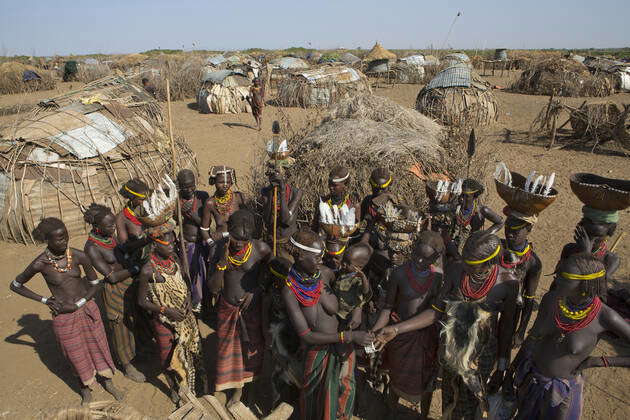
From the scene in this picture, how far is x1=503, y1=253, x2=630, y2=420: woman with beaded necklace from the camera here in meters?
2.07

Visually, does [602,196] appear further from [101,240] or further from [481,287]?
[101,240]

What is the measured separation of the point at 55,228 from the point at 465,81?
1475 centimetres

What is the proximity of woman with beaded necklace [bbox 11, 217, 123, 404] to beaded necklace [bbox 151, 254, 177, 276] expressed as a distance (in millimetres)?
648

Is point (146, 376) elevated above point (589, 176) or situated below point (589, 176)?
below

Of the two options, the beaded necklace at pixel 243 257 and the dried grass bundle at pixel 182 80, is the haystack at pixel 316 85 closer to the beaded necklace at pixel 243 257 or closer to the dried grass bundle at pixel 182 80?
the dried grass bundle at pixel 182 80

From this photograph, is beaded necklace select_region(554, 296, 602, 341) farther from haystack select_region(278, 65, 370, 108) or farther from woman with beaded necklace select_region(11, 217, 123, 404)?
haystack select_region(278, 65, 370, 108)

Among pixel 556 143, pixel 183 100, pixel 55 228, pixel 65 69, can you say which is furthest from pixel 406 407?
pixel 65 69

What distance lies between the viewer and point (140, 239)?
3645 mm

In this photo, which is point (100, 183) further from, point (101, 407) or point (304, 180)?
point (101, 407)

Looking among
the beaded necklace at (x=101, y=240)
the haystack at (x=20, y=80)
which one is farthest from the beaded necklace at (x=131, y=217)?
the haystack at (x=20, y=80)

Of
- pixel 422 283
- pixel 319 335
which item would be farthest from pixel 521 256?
pixel 319 335

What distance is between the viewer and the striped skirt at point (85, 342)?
3207 millimetres

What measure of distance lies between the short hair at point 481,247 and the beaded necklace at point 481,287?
264 mm

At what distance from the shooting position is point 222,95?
17453 millimetres
